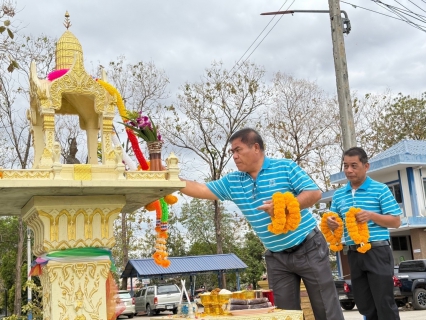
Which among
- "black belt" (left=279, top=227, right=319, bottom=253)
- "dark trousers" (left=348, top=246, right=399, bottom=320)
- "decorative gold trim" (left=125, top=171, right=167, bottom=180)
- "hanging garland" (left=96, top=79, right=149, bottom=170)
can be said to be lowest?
"dark trousers" (left=348, top=246, right=399, bottom=320)

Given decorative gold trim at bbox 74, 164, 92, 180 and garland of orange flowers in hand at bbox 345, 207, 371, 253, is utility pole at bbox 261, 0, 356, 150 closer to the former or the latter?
garland of orange flowers in hand at bbox 345, 207, 371, 253

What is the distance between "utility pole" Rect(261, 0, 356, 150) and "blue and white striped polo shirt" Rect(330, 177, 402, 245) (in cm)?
429

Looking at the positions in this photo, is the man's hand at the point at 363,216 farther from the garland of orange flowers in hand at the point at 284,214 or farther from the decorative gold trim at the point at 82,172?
the decorative gold trim at the point at 82,172

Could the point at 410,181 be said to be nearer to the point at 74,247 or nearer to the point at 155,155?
the point at 155,155

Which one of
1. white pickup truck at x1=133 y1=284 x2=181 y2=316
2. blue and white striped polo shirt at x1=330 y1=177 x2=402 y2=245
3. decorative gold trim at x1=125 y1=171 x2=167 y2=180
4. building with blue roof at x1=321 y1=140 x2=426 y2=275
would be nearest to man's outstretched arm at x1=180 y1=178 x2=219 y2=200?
decorative gold trim at x1=125 y1=171 x2=167 y2=180

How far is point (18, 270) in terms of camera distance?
1931 cm

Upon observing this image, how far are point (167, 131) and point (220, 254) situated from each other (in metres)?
6.92

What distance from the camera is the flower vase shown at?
15.3 feet

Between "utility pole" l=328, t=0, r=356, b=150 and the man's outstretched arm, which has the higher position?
"utility pole" l=328, t=0, r=356, b=150

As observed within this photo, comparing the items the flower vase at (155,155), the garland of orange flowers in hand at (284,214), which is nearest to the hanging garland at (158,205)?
the flower vase at (155,155)

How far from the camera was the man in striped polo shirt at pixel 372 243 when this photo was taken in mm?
4738

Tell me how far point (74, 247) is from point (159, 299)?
64.1 ft

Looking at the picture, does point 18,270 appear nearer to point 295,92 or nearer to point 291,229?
point 295,92

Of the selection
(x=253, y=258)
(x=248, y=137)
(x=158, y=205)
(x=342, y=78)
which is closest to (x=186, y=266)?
(x=253, y=258)
